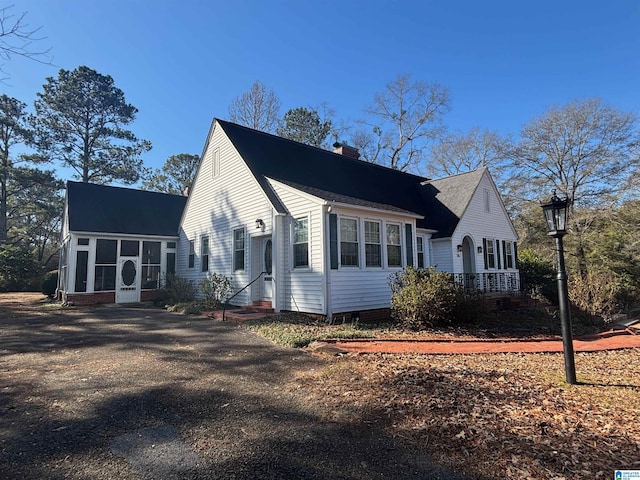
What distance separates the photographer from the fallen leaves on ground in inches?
115

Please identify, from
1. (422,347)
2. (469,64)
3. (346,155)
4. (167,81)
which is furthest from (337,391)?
(469,64)

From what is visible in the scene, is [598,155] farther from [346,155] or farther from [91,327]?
[91,327]

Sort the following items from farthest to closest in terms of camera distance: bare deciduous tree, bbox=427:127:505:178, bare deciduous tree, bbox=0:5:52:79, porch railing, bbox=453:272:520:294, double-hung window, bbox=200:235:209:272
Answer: bare deciduous tree, bbox=427:127:505:178
double-hung window, bbox=200:235:209:272
porch railing, bbox=453:272:520:294
bare deciduous tree, bbox=0:5:52:79

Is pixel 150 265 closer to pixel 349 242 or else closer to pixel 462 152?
pixel 349 242

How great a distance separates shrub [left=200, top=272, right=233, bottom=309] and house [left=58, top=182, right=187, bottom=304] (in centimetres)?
502

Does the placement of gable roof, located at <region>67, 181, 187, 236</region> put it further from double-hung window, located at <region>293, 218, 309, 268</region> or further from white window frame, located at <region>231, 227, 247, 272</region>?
double-hung window, located at <region>293, 218, 309, 268</region>

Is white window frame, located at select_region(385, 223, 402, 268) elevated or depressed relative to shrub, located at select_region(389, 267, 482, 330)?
elevated

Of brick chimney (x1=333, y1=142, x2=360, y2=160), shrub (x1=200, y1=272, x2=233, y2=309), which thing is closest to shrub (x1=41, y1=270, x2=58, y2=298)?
shrub (x1=200, y1=272, x2=233, y2=309)

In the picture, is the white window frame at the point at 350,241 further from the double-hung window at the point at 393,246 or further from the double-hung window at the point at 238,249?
the double-hung window at the point at 238,249

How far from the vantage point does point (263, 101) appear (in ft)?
90.4

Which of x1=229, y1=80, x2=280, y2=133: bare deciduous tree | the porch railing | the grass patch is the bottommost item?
the grass patch

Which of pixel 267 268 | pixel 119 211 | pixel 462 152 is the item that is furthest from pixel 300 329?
pixel 462 152

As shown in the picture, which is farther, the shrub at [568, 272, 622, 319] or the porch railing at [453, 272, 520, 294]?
the porch railing at [453, 272, 520, 294]

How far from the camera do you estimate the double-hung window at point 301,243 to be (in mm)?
10648
